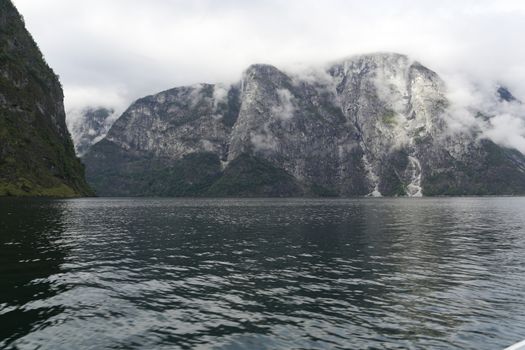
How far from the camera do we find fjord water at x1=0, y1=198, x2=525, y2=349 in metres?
24.0

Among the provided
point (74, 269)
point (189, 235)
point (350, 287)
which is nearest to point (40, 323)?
point (74, 269)

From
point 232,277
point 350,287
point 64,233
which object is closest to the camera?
point 350,287

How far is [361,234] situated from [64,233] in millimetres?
53157

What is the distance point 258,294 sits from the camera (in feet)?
111

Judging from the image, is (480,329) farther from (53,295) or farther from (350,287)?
(53,295)

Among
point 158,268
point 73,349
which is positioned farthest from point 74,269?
point 73,349

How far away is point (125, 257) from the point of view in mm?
51031

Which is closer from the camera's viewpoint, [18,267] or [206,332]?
[206,332]

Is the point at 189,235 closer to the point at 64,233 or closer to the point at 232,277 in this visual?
the point at 64,233

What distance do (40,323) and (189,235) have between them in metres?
49.1

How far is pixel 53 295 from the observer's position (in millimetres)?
32812

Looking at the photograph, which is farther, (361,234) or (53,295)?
(361,234)

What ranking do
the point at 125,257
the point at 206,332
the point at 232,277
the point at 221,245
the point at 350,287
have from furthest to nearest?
1. the point at 221,245
2. the point at 125,257
3. the point at 232,277
4. the point at 350,287
5. the point at 206,332

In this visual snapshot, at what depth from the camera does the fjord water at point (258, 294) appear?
24016 mm
